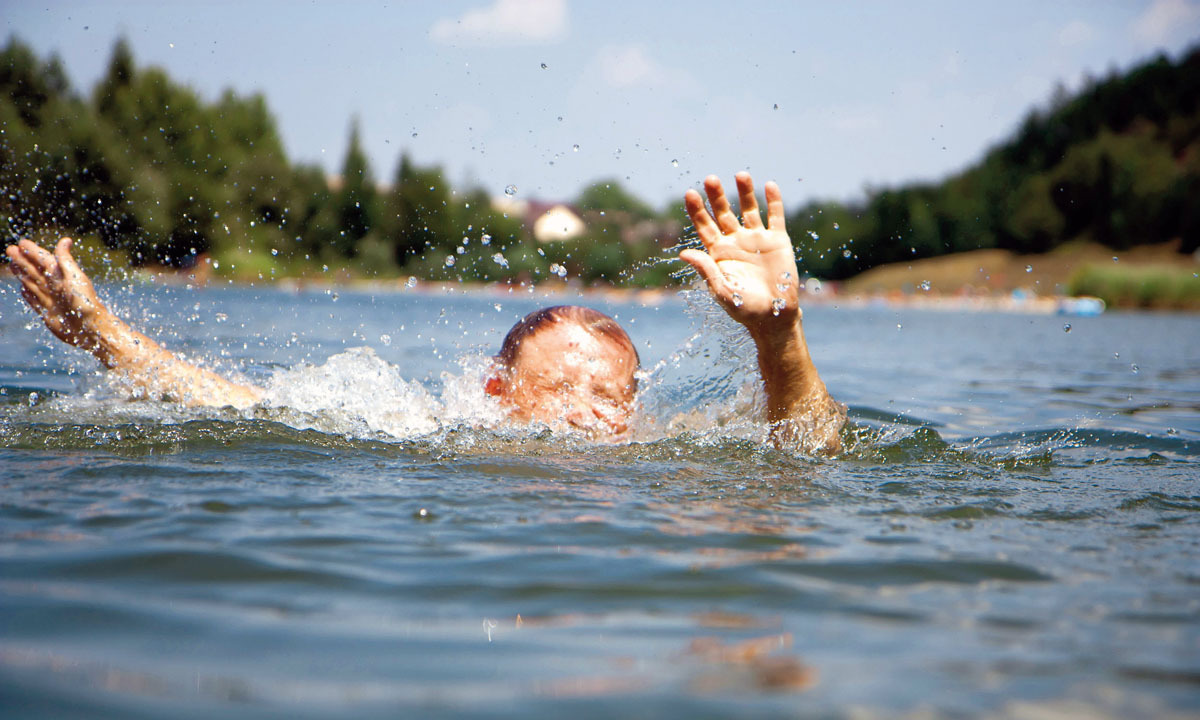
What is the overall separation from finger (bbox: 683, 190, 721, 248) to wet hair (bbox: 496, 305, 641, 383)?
700 millimetres

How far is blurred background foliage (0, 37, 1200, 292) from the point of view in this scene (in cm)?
2212

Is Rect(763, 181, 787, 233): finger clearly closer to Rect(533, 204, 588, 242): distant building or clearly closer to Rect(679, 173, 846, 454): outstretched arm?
Rect(679, 173, 846, 454): outstretched arm

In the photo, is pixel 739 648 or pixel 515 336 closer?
pixel 739 648

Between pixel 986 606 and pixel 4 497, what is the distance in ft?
8.04

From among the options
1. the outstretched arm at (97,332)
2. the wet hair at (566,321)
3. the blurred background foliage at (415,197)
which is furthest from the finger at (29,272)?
the blurred background foliage at (415,197)

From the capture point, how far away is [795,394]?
344 cm

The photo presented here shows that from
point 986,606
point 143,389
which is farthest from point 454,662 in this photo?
point 143,389

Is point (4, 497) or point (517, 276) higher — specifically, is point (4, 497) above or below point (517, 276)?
below

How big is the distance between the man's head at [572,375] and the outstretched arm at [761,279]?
644 millimetres

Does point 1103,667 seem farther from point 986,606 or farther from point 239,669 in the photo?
point 239,669

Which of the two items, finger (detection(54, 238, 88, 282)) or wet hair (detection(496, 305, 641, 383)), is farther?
finger (detection(54, 238, 88, 282))

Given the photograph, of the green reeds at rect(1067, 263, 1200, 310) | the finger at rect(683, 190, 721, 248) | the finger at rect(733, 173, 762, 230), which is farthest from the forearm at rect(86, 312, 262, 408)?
the green reeds at rect(1067, 263, 1200, 310)

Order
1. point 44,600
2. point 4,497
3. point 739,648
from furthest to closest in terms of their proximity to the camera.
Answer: point 4,497 → point 44,600 → point 739,648

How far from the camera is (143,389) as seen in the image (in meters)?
4.39
